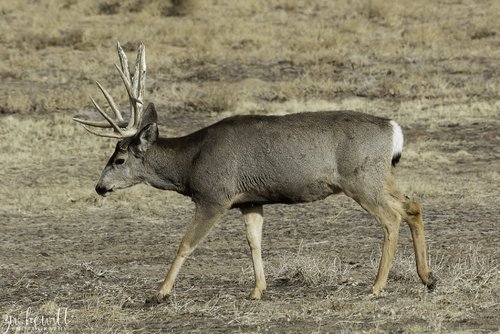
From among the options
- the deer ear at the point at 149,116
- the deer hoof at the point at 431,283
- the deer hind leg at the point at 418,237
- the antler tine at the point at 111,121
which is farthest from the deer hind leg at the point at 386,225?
the antler tine at the point at 111,121

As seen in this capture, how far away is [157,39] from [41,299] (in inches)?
814

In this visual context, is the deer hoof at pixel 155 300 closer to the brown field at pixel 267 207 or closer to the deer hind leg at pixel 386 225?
the brown field at pixel 267 207

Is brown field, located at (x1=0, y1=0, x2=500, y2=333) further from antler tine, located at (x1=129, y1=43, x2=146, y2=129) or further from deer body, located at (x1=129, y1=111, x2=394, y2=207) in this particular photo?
antler tine, located at (x1=129, y1=43, x2=146, y2=129)

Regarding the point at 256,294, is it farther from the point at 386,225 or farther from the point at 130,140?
the point at 130,140

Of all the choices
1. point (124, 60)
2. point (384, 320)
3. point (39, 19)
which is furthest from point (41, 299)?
point (39, 19)

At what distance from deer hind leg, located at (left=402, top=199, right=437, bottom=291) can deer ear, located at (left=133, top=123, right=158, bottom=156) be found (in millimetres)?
2369

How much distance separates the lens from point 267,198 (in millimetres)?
10156

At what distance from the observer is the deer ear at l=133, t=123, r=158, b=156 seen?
34.9ft

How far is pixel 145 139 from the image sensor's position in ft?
35.1

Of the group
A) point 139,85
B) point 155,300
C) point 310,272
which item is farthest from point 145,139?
point 310,272

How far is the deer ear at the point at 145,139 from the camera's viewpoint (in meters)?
10.6

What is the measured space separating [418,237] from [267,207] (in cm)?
525

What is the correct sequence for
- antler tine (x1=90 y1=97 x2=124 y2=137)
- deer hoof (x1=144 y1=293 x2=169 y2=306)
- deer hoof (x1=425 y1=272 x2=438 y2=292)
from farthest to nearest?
1. antler tine (x1=90 y1=97 x2=124 y2=137)
2. deer hoof (x1=425 y1=272 x2=438 y2=292)
3. deer hoof (x1=144 y1=293 x2=169 y2=306)

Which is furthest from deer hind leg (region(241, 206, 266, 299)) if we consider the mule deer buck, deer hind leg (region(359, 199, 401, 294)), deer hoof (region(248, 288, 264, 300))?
deer hind leg (region(359, 199, 401, 294))
